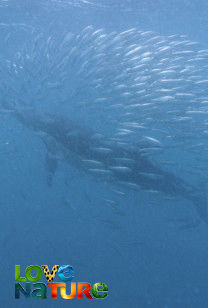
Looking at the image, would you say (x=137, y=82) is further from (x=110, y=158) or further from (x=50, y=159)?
(x=50, y=159)

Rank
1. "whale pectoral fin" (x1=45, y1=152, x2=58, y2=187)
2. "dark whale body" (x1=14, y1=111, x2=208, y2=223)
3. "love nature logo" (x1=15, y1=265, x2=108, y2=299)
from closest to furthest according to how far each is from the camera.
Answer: "love nature logo" (x1=15, y1=265, x2=108, y2=299)
"dark whale body" (x1=14, y1=111, x2=208, y2=223)
"whale pectoral fin" (x1=45, y1=152, x2=58, y2=187)

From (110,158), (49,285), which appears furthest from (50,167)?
(49,285)

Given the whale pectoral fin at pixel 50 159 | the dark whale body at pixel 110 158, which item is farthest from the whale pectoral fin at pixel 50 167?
the dark whale body at pixel 110 158

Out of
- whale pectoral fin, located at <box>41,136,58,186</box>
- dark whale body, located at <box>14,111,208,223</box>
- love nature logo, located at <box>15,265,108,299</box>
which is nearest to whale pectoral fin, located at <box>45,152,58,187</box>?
whale pectoral fin, located at <box>41,136,58,186</box>

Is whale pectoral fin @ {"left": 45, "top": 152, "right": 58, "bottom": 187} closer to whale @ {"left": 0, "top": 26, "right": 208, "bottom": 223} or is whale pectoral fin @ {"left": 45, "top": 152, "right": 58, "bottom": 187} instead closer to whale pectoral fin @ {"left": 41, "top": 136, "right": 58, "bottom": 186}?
whale pectoral fin @ {"left": 41, "top": 136, "right": 58, "bottom": 186}

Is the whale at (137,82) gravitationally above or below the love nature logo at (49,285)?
above

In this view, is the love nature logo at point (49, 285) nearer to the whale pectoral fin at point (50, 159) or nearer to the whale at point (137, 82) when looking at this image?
the whale at point (137, 82)

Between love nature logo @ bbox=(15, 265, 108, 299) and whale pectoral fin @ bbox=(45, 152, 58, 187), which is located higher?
whale pectoral fin @ bbox=(45, 152, 58, 187)

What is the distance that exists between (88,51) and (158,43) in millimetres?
1744

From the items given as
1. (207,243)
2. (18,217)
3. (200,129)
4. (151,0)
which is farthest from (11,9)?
(207,243)

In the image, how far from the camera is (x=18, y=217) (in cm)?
1902

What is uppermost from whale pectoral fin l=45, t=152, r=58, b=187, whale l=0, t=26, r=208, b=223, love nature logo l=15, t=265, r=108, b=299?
whale l=0, t=26, r=208, b=223

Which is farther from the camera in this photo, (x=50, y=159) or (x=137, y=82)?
(x=50, y=159)

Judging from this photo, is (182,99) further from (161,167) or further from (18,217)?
(18,217)
